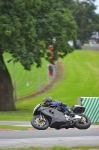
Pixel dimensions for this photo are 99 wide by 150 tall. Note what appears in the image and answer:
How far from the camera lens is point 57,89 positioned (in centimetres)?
4784

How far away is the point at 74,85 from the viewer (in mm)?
50531

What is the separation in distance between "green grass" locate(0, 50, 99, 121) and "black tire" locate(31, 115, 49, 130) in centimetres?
949

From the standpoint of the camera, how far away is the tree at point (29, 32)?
97.5 ft

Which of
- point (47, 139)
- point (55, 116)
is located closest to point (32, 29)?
point (55, 116)

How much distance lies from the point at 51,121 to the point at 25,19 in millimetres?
15449

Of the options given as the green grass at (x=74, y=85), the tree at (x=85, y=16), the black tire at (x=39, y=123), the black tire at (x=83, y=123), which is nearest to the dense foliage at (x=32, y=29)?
the green grass at (x=74, y=85)

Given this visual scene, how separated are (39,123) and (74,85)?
33.9 metres

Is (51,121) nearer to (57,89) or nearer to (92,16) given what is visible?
(57,89)

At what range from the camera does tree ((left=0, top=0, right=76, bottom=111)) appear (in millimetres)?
29719

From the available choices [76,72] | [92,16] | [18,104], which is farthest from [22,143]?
[92,16]

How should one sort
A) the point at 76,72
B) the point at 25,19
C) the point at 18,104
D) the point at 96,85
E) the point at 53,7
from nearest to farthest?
the point at 25,19 → the point at 53,7 → the point at 18,104 → the point at 96,85 → the point at 76,72

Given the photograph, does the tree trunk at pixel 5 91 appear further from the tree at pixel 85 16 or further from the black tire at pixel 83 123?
the tree at pixel 85 16

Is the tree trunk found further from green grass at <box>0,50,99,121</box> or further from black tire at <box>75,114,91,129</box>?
black tire at <box>75,114,91,129</box>

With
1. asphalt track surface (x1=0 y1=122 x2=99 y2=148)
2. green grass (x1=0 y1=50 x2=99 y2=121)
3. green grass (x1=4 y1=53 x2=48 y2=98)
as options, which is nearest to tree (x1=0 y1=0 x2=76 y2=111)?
green grass (x1=0 y1=50 x2=99 y2=121)
